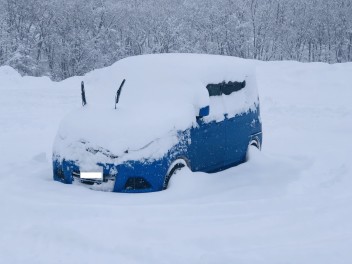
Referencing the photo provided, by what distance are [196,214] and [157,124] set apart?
136 centimetres

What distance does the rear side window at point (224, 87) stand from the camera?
7.00m

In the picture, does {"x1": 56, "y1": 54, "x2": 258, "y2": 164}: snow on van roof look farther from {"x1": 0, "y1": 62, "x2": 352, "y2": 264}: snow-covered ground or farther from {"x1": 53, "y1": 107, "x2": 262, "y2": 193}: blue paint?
{"x1": 0, "y1": 62, "x2": 352, "y2": 264}: snow-covered ground

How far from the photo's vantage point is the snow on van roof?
584cm

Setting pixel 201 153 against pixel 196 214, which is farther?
pixel 201 153

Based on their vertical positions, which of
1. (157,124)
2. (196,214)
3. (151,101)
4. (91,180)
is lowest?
(196,214)

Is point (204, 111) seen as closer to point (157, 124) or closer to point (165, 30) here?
point (157, 124)

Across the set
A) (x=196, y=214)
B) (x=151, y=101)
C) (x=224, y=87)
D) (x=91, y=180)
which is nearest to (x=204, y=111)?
(x=151, y=101)

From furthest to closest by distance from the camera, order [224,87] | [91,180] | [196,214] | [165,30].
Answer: [165,30] < [224,87] < [91,180] < [196,214]

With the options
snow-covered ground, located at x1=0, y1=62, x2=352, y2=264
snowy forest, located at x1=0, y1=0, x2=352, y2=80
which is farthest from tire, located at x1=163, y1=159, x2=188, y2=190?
snowy forest, located at x1=0, y1=0, x2=352, y2=80

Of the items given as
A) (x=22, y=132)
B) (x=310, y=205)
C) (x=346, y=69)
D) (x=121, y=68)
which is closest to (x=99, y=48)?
(x=346, y=69)

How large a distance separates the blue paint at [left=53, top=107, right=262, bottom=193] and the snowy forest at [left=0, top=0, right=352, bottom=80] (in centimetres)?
3141

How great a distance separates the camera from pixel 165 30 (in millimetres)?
42875

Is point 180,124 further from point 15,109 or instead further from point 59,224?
point 15,109

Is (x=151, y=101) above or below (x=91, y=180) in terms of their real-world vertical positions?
above
